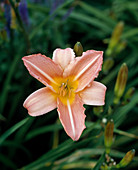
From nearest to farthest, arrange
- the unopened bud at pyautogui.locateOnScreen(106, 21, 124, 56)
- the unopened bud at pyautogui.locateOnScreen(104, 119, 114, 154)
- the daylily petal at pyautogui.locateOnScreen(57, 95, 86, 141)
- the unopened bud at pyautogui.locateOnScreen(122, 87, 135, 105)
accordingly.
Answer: the daylily petal at pyautogui.locateOnScreen(57, 95, 86, 141)
the unopened bud at pyautogui.locateOnScreen(104, 119, 114, 154)
the unopened bud at pyautogui.locateOnScreen(122, 87, 135, 105)
the unopened bud at pyautogui.locateOnScreen(106, 21, 124, 56)

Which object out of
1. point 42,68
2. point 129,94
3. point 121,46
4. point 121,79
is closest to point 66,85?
point 42,68

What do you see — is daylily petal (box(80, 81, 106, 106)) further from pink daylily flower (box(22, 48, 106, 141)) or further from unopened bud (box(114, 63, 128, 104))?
unopened bud (box(114, 63, 128, 104))

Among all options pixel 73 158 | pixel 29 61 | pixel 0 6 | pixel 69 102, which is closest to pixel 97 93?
pixel 69 102

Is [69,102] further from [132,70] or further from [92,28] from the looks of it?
[92,28]

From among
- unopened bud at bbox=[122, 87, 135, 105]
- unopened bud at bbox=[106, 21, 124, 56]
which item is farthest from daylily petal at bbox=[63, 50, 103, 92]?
unopened bud at bbox=[106, 21, 124, 56]

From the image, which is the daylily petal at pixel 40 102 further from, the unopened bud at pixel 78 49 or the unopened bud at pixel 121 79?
the unopened bud at pixel 121 79

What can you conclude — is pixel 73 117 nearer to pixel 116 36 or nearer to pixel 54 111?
pixel 54 111

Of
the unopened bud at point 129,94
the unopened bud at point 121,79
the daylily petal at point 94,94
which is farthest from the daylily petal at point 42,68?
the unopened bud at point 129,94
